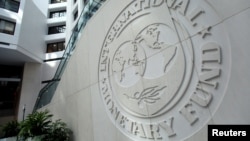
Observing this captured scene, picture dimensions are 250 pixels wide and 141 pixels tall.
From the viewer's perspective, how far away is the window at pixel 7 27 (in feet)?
43.5

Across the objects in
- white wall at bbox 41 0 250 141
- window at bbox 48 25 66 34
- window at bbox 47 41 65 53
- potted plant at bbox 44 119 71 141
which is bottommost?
potted plant at bbox 44 119 71 141

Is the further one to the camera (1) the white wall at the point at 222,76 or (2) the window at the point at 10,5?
(2) the window at the point at 10,5

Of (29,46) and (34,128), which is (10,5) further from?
(34,128)

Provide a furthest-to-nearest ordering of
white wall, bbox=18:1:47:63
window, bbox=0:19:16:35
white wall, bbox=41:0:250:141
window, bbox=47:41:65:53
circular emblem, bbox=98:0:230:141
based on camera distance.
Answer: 1. window, bbox=47:41:65:53
2. white wall, bbox=18:1:47:63
3. window, bbox=0:19:16:35
4. circular emblem, bbox=98:0:230:141
5. white wall, bbox=41:0:250:141

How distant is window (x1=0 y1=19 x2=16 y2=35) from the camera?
13.2 metres

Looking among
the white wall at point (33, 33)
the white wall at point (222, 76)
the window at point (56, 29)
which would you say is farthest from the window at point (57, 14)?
the white wall at point (222, 76)

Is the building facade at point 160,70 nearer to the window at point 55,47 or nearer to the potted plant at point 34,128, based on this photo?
the potted plant at point 34,128

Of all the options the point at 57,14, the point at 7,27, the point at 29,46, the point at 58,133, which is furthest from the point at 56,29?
the point at 58,133

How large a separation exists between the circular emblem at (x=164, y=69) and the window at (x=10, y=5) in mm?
13747

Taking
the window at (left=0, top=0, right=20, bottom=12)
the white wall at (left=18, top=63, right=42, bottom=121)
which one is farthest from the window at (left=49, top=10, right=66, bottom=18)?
the white wall at (left=18, top=63, right=42, bottom=121)

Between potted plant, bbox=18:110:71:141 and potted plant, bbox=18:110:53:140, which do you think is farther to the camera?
potted plant, bbox=18:110:53:140

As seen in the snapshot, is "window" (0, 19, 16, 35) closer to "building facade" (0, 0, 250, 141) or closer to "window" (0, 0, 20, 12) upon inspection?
"window" (0, 0, 20, 12)

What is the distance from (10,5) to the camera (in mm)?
13984

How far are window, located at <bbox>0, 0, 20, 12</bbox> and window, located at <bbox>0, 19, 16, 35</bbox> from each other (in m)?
1.15
